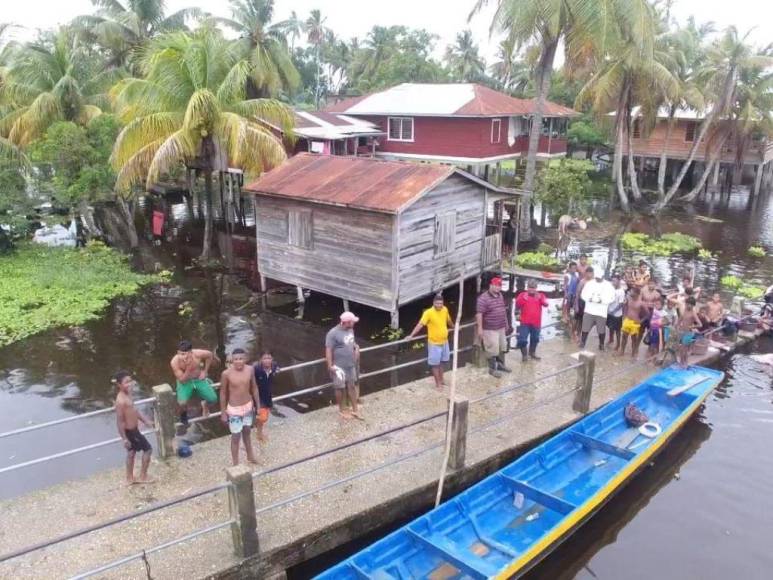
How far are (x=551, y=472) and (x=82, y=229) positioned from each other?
24.4 meters

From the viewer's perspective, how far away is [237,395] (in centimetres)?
790

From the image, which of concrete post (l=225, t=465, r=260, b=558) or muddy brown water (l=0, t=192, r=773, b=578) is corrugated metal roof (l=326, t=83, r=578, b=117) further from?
concrete post (l=225, t=465, r=260, b=558)

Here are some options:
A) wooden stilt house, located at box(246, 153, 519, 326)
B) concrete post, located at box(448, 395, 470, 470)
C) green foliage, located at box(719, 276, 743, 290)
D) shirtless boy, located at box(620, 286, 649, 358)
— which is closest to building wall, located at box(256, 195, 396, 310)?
wooden stilt house, located at box(246, 153, 519, 326)

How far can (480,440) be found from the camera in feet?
31.0

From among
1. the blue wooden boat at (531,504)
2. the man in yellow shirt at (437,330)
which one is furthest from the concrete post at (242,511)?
the man in yellow shirt at (437,330)

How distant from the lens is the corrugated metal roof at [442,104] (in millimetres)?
29719

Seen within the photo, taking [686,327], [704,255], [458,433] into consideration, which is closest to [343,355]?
[458,433]

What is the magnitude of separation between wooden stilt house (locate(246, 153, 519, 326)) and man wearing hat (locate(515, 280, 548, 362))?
4.10 metres

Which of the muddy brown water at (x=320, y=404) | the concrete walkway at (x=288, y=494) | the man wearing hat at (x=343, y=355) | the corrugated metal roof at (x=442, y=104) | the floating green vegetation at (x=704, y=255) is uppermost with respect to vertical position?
the corrugated metal roof at (x=442, y=104)

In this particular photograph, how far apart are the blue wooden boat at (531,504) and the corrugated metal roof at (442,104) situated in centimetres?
2102

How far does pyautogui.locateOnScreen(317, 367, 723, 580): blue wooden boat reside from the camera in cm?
711

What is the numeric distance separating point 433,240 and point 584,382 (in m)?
6.80

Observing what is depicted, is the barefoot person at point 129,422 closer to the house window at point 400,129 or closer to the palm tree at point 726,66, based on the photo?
the house window at point 400,129

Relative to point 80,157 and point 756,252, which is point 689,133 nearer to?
point 756,252
